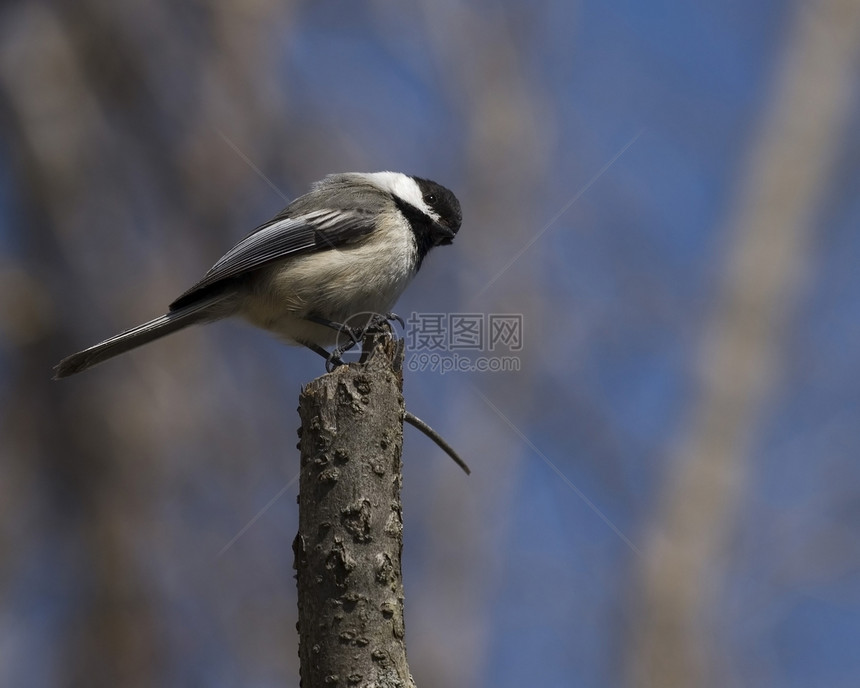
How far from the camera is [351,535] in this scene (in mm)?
2576

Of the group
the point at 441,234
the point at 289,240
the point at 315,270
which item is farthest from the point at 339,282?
the point at 441,234

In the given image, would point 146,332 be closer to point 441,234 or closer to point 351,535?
point 441,234

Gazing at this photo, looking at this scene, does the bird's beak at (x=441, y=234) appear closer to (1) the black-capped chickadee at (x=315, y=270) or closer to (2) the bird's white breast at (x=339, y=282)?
(1) the black-capped chickadee at (x=315, y=270)

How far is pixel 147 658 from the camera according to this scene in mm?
6500

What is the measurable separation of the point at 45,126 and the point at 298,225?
3840 mm

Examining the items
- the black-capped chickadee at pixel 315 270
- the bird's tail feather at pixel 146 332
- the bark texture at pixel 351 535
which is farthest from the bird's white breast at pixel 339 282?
the bark texture at pixel 351 535

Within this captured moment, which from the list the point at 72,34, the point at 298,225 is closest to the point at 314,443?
the point at 298,225

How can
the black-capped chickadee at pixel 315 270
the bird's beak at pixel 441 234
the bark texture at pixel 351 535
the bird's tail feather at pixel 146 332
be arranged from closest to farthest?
the bark texture at pixel 351 535 → the bird's tail feather at pixel 146 332 → the black-capped chickadee at pixel 315 270 → the bird's beak at pixel 441 234

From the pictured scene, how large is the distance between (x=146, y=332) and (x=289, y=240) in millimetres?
778

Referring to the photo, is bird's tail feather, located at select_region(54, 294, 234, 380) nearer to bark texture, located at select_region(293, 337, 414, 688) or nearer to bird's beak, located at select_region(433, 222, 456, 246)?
bird's beak, located at select_region(433, 222, 456, 246)

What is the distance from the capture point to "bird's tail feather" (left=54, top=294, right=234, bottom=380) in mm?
4098

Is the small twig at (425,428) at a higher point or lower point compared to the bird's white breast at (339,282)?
lower

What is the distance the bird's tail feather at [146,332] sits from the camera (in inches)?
161

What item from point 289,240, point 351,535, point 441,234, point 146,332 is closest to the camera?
point 351,535
